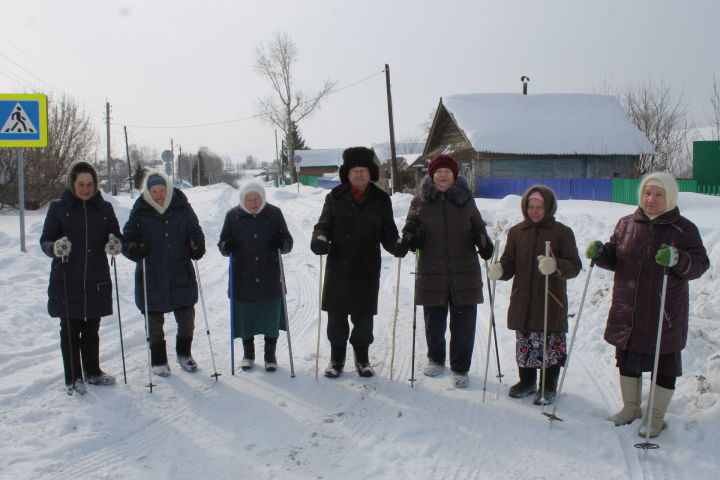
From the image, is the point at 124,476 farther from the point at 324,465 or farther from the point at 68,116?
the point at 68,116

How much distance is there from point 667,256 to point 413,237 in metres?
1.87

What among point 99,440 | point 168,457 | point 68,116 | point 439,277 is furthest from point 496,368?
point 68,116

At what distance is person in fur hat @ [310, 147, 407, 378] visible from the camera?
15.4ft

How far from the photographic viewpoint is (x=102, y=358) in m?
5.13

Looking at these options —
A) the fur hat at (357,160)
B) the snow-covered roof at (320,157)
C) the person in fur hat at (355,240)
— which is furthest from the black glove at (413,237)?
the snow-covered roof at (320,157)

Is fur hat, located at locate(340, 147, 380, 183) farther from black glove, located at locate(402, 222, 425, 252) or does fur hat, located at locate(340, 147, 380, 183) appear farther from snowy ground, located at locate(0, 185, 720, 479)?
snowy ground, located at locate(0, 185, 720, 479)

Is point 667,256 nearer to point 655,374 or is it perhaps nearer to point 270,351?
point 655,374

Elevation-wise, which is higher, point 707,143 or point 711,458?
point 707,143

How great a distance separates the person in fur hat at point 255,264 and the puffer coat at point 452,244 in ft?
4.13

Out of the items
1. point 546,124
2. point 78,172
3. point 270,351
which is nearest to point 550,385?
point 270,351

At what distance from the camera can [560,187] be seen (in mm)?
18453

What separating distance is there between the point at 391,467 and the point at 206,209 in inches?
751

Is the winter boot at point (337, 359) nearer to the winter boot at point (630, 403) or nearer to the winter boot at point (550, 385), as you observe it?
the winter boot at point (550, 385)

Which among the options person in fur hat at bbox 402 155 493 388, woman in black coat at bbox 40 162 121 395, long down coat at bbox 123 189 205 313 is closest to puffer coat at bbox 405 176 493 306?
person in fur hat at bbox 402 155 493 388
